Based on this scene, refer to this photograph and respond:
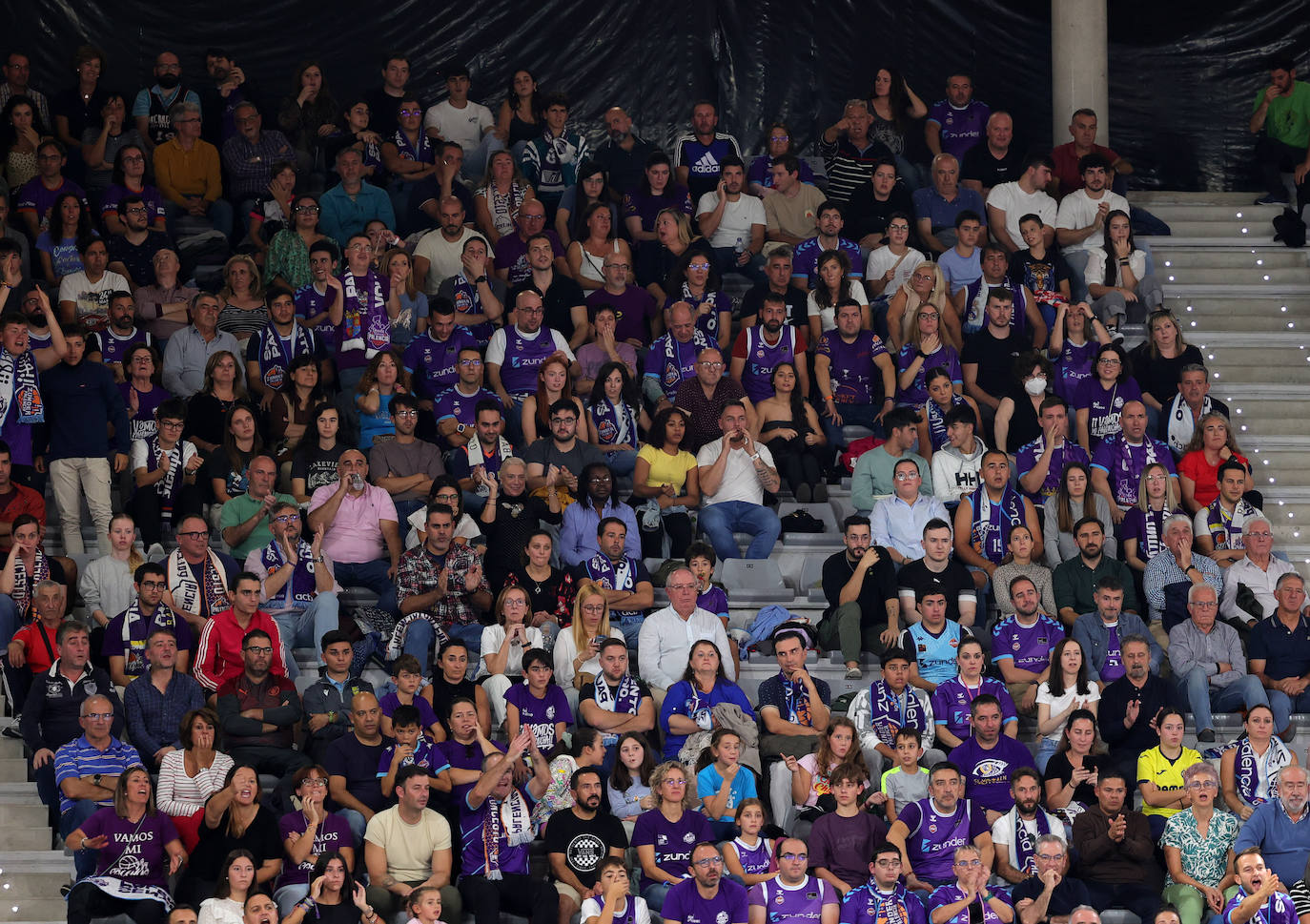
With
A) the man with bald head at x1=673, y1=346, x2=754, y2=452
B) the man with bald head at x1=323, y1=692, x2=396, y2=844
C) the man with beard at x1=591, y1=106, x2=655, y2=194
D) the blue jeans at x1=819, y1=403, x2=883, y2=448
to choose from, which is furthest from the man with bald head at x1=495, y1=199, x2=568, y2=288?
the man with bald head at x1=323, y1=692, x2=396, y2=844

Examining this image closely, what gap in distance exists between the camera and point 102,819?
937 centimetres

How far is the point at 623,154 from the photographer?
14.9 m

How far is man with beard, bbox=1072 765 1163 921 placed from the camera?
973 centimetres

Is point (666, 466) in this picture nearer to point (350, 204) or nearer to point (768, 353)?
point (768, 353)

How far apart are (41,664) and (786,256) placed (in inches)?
214

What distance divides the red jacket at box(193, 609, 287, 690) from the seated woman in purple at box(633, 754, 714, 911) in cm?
206

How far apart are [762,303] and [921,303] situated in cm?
104

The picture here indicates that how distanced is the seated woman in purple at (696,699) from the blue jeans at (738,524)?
1380 millimetres

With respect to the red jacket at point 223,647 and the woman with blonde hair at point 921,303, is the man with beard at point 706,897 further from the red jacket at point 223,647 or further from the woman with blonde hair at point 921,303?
the woman with blonde hair at point 921,303

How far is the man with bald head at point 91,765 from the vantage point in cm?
962

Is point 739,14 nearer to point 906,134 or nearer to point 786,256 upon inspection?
point 906,134

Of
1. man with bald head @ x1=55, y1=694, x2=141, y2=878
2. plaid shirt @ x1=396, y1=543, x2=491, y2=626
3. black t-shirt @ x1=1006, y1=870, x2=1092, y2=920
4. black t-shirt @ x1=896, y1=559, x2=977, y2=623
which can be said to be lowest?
black t-shirt @ x1=1006, y1=870, x2=1092, y2=920

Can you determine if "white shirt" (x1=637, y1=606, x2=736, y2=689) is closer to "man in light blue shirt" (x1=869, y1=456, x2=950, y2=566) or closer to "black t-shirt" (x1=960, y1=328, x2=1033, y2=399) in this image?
"man in light blue shirt" (x1=869, y1=456, x2=950, y2=566)

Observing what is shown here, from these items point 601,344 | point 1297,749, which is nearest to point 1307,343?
point 1297,749
